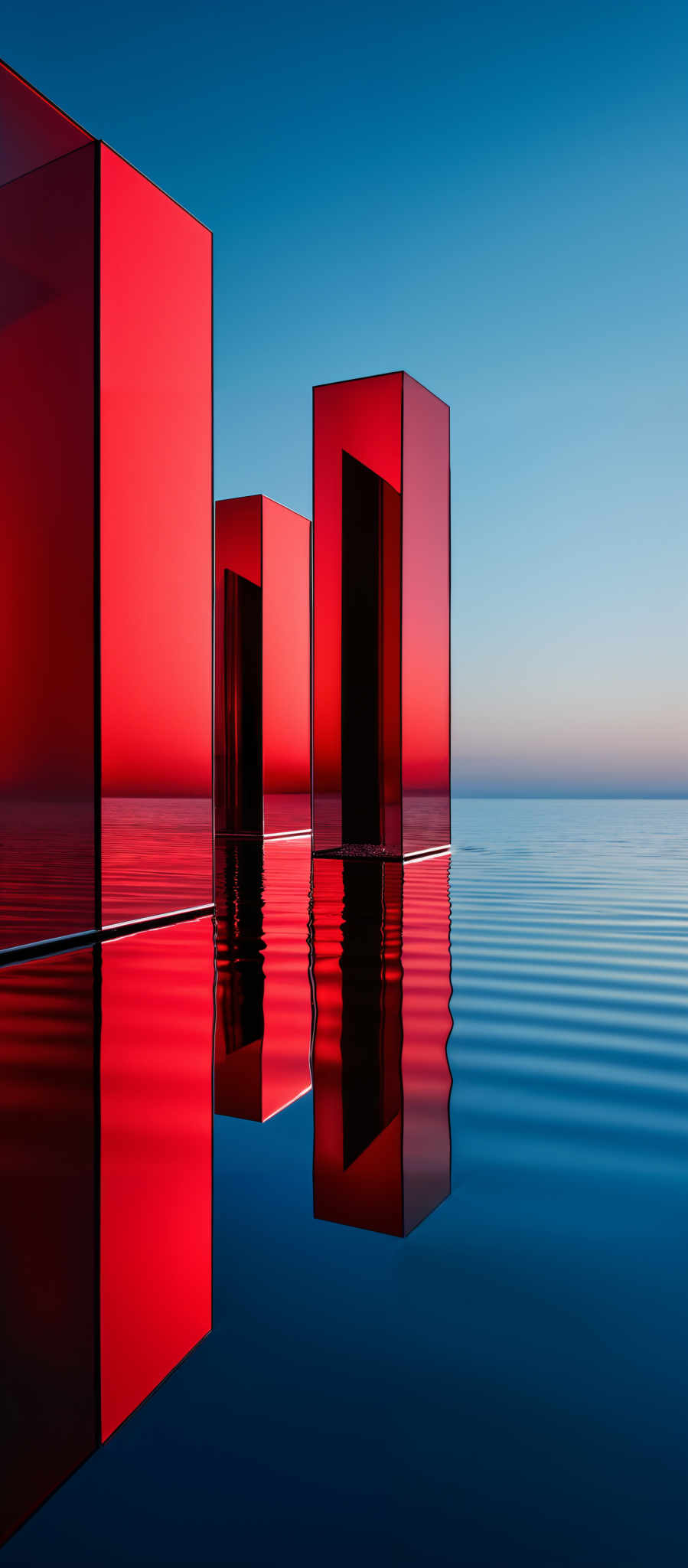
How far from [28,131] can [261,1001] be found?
370 centimetres

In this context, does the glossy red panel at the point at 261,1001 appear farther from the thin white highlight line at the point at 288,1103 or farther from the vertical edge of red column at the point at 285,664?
the vertical edge of red column at the point at 285,664

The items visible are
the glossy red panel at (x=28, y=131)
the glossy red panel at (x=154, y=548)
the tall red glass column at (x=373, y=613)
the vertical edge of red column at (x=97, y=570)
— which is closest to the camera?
the glossy red panel at (x=28, y=131)

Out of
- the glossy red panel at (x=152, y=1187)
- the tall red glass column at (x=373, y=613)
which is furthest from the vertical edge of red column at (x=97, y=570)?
the tall red glass column at (x=373, y=613)

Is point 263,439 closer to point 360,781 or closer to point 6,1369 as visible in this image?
point 360,781

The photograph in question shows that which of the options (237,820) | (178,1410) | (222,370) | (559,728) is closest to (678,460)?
(559,728)

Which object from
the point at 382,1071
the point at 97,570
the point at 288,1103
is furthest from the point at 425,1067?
the point at 97,570

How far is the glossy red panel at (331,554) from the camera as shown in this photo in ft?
24.0

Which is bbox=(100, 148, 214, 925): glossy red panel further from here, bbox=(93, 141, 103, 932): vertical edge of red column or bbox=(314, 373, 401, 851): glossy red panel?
bbox=(314, 373, 401, 851): glossy red panel

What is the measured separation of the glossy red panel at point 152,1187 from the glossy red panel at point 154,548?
1240 mm

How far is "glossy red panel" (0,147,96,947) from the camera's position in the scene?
3764mm

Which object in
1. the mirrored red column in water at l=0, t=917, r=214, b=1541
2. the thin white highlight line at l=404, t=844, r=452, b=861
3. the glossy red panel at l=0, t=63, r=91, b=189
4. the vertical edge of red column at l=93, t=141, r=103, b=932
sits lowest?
the thin white highlight line at l=404, t=844, r=452, b=861

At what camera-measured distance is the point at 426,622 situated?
7.55 meters

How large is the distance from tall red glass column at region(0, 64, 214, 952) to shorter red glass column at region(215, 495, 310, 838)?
5974 mm

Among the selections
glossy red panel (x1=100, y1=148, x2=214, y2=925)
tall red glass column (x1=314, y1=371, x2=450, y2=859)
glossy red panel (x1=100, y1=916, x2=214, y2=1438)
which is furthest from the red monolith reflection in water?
tall red glass column (x1=314, y1=371, x2=450, y2=859)
